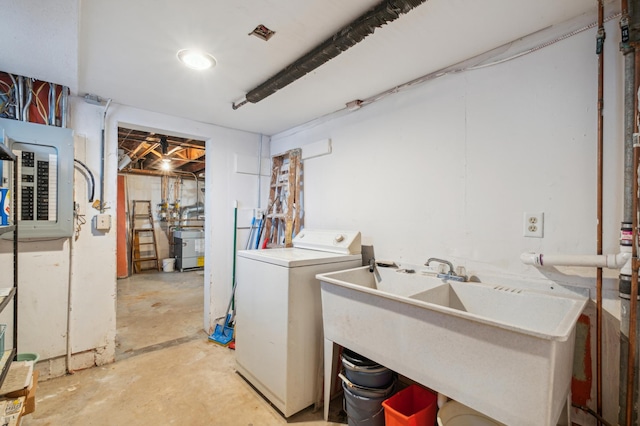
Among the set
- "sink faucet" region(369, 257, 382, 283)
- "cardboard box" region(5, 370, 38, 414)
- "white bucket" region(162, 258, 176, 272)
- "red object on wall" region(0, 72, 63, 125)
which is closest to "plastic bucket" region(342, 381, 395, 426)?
"sink faucet" region(369, 257, 382, 283)

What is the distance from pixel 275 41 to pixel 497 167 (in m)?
1.46

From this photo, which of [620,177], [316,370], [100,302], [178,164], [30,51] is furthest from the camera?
[178,164]

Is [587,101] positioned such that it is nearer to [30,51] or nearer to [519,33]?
[519,33]

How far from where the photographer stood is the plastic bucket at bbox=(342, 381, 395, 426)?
1597mm

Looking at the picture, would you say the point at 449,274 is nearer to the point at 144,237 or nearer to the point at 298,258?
the point at 298,258

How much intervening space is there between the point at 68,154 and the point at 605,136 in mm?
3387

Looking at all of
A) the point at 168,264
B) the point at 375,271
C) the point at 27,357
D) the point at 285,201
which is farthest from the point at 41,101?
the point at 168,264

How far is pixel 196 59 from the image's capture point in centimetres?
178

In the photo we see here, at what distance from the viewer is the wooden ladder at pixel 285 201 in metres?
3.01

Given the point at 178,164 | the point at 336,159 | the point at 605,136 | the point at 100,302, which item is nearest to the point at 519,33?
the point at 605,136

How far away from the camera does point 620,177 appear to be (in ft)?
4.15

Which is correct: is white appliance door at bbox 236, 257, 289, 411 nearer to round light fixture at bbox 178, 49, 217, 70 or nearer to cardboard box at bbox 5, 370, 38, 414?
cardboard box at bbox 5, 370, 38, 414

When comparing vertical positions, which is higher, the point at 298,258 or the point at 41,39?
the point at 41,39

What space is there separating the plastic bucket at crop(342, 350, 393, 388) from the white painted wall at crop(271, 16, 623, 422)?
755mm
